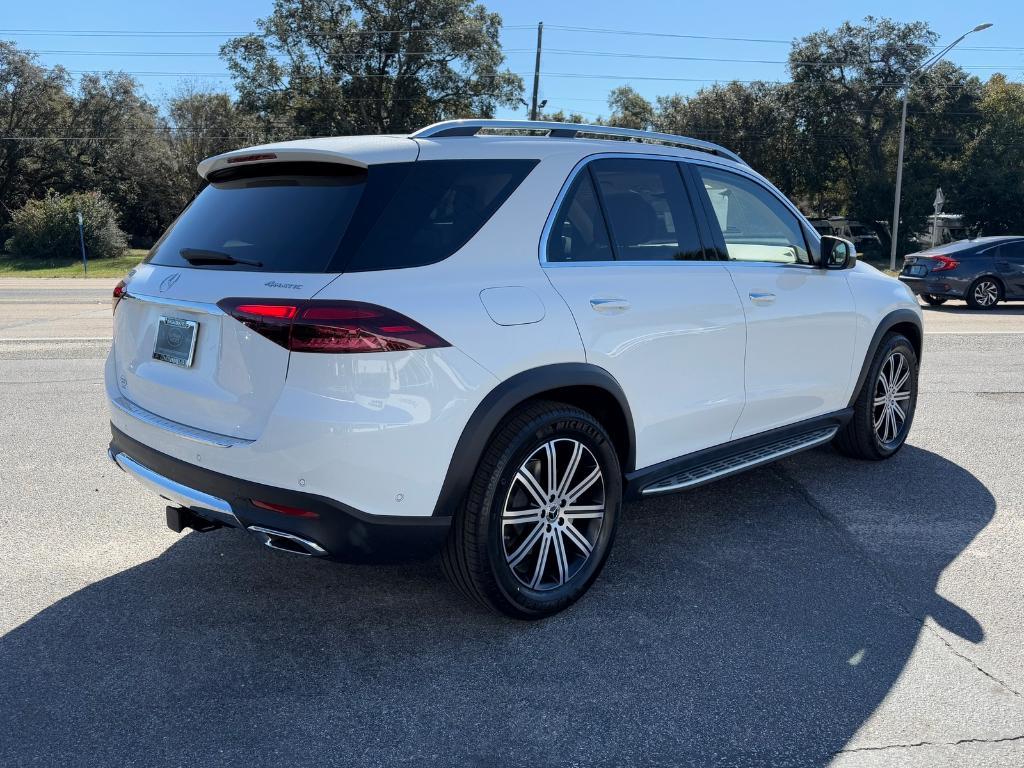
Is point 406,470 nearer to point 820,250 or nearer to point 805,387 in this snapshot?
point 805,387

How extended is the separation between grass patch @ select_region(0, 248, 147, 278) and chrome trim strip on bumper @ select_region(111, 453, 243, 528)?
25219 millimetres

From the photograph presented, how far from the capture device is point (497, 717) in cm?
288

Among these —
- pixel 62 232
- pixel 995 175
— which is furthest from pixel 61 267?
pixel 995 175

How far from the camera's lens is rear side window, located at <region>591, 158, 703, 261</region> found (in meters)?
3.86

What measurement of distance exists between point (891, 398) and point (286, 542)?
4227 millimetres

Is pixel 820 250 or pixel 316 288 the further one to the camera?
pixel 820 250

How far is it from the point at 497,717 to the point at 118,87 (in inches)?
1898

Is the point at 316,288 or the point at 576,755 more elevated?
Result: the point at 316,288

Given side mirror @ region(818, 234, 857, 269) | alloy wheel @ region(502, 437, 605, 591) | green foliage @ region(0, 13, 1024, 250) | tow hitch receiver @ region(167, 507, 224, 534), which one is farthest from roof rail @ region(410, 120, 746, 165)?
green foliage @ region(0, 13, 1024, 250)

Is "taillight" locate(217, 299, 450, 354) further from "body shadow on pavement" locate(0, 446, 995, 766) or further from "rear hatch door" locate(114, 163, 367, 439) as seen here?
"body shadow on pavement" locate(0, 446, 995, 766)

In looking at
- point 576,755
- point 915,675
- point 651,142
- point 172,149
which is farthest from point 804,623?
point 172,149

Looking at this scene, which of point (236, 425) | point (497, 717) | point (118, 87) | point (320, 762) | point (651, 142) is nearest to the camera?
point (320, 762)

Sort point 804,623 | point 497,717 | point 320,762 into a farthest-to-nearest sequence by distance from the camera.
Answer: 1. point 804,623
2. point 497,717
3. point 320,762

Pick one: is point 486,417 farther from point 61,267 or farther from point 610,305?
point 61,267
